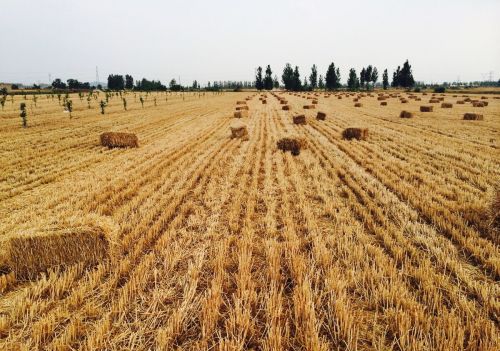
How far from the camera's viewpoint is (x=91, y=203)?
7707 millimetres

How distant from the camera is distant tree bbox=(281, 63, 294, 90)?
136625mm

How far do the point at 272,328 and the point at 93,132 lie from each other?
66.7 feet

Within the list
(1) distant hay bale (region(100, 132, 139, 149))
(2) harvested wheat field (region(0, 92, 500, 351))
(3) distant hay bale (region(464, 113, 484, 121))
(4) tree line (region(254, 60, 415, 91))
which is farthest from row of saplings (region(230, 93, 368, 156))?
(4) tree line (region(254, 60, 415, 91))

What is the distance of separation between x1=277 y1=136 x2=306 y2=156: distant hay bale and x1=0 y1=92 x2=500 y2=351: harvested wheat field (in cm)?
316

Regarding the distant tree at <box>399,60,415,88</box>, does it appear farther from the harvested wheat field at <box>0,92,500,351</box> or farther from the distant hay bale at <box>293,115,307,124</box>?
the harvested wheat field at <box>0,92,500,351</box>

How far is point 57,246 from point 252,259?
297 cm

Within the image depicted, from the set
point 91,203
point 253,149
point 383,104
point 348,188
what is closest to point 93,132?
point 253,149

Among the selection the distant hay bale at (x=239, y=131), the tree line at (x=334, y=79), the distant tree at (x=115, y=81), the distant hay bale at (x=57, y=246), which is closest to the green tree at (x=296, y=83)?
the tree line at (x=334, y=79)

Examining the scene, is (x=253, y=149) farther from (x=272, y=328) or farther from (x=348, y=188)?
(x=272, y=328)

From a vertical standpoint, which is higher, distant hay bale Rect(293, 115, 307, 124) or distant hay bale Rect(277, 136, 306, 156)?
distant hay bale Rect(293, 115, 307, 124)

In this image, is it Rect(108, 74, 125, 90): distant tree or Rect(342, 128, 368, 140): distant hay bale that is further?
Rect(108, 74, 125, 90): distant tree

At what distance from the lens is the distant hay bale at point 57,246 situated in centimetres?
468

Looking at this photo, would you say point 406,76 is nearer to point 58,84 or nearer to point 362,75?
point 362,75

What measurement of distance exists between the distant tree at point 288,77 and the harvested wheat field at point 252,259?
132m
